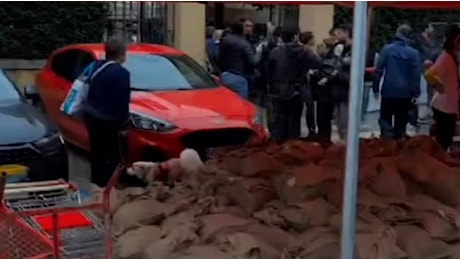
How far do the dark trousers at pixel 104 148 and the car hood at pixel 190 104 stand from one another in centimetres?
98

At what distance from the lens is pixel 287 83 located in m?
9.63

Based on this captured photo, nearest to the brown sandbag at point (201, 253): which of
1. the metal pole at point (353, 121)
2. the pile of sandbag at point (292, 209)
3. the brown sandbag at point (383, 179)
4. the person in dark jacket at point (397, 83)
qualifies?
the pile of sandbag at point (292, 209)

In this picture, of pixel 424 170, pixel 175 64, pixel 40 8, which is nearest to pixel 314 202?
pixel 424 170

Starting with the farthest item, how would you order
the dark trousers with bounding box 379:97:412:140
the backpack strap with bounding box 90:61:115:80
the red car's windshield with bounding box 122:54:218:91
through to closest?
the dark trousers with bounding box 379:97:412:140 < the red car's windshield with bounding box 122:54:218:91 < the backpack strap with bounding box 90:61:115:80

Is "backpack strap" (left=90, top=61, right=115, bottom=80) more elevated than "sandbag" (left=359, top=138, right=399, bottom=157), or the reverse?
"backpack strap" (left=90, top=61, right=115, bottom=80)

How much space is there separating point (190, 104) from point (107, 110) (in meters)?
1.57

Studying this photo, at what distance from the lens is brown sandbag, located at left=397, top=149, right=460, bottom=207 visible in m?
3.93

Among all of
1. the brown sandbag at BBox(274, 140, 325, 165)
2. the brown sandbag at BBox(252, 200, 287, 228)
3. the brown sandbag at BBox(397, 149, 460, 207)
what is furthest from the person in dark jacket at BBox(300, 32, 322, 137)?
the brown sandbag at BBox(252, 200, 287, 228)

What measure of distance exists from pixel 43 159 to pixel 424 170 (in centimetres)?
331

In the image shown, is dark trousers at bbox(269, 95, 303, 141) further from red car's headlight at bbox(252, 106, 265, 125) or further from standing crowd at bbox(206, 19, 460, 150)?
red car's headlight at bbox(252, 106, 265, 125)

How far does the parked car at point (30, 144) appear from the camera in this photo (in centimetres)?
629

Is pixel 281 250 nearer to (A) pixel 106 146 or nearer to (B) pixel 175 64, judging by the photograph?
(A) pixel 106 146

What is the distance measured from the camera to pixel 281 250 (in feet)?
11.4

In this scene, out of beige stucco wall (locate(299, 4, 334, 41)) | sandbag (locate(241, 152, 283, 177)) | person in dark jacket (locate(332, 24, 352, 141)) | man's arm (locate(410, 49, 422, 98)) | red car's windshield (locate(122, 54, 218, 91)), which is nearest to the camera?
sandbag (locate(241, 152, 283, 177))
